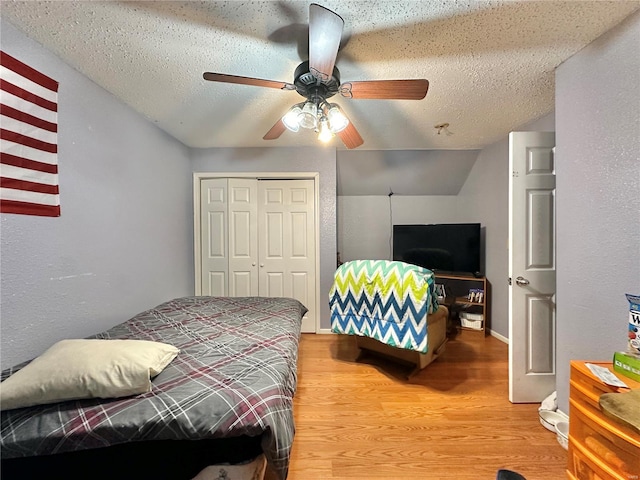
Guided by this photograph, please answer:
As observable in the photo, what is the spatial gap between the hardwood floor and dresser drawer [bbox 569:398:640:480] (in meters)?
0.47

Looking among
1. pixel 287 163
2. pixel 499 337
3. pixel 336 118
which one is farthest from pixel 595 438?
pixel 287 163

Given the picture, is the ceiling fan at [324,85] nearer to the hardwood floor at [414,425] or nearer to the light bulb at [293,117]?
the light bulb at [293,117]

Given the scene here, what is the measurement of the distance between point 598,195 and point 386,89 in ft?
4.37

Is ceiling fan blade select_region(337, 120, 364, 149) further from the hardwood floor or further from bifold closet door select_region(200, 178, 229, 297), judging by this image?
the hardwood floor

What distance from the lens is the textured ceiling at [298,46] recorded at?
1231 mm

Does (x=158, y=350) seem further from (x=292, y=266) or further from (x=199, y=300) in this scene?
(x=292, y=266)

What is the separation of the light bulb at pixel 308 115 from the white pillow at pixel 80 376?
4.94 feet

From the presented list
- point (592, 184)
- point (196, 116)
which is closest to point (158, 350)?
point (196, 116)

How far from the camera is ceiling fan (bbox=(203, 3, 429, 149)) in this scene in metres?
1.14

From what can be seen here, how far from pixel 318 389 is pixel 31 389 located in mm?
1731

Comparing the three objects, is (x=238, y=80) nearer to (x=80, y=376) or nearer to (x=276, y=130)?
(x=276, y=130)

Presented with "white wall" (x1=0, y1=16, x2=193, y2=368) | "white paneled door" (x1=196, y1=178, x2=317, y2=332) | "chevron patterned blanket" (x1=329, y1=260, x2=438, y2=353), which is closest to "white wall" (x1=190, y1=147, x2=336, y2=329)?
"white paneled door" (x1=196, y1=178, x2=317, y2=332)

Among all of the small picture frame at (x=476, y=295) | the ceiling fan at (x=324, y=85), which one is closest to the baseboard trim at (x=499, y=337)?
the small picture frame at (x=476, y=295)

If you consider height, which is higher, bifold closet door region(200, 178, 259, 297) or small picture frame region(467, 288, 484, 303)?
bifold closet door region(200, 178, 259, 297)
